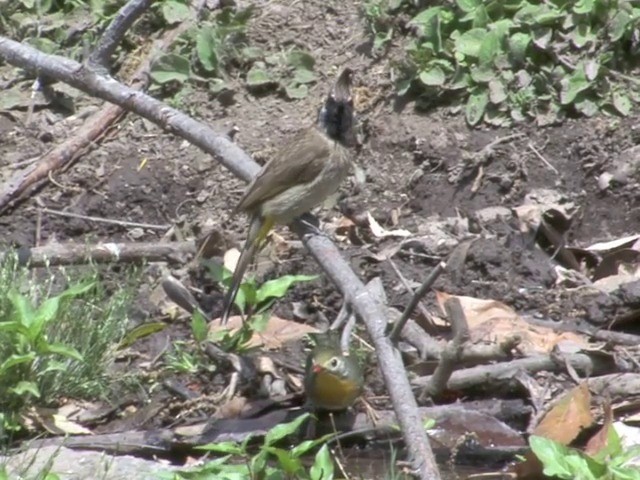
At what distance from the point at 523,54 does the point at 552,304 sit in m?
1.74

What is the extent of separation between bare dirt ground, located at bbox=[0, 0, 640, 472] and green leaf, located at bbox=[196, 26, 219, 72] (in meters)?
0.16

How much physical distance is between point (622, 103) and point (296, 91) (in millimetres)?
1883

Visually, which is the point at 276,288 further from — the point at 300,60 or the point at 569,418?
the point at 300,60

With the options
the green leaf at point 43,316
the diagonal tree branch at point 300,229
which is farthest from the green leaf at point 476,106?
the green leaf at point 43,316

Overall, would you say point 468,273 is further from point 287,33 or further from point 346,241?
point 287,33

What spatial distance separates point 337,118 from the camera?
6.73 m

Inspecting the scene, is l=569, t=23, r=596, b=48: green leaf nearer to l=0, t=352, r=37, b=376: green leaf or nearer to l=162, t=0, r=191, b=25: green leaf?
l=162, t=0, r=191, b=25: green leaf

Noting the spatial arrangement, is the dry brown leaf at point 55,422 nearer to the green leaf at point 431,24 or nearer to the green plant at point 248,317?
the green plant at point 248,317

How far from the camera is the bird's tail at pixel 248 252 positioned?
246 inches

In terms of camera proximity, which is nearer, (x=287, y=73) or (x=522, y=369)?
(x=522, y=369)

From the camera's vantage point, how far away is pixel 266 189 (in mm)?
6492

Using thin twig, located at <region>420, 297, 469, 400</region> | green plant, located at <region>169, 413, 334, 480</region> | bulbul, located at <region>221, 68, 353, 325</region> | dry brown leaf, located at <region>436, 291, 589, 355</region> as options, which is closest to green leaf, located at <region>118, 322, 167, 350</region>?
bulbul, located at <region>221, 68, 353, 325</region>

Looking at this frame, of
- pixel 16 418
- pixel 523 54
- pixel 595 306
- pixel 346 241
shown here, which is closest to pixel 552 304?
pixel 595 306

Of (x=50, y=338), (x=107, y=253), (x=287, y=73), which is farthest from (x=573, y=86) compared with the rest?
(x=50, y=338)
